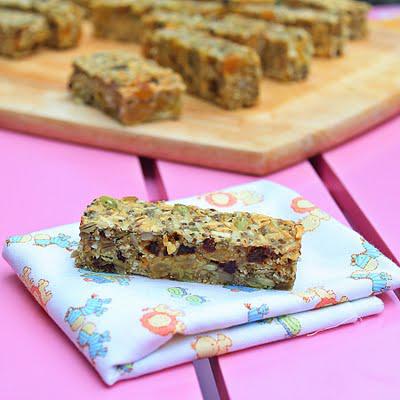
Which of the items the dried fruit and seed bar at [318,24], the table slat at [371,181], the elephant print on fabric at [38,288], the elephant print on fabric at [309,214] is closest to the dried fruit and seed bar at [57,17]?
the dried fruit and seed bar at [318,24]

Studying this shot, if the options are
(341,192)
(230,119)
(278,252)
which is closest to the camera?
(278,252)

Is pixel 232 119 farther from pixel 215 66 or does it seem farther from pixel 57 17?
pixel 57 17

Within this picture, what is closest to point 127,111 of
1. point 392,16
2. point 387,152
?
point 387,152

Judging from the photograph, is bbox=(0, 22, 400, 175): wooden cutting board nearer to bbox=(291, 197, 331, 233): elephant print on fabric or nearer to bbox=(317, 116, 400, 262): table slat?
bbox=(317, 116, 400, 262): table slat

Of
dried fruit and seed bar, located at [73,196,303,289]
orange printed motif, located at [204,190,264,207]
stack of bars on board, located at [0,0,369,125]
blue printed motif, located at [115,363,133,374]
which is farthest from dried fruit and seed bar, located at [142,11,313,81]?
blue printed motif, located at [115,363,133,374]

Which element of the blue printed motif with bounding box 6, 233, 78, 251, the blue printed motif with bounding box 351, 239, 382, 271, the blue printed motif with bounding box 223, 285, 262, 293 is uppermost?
the blue printed motif with bounding box 351, 239, 382, 271

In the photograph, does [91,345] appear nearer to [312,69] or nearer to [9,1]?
[312,69]
